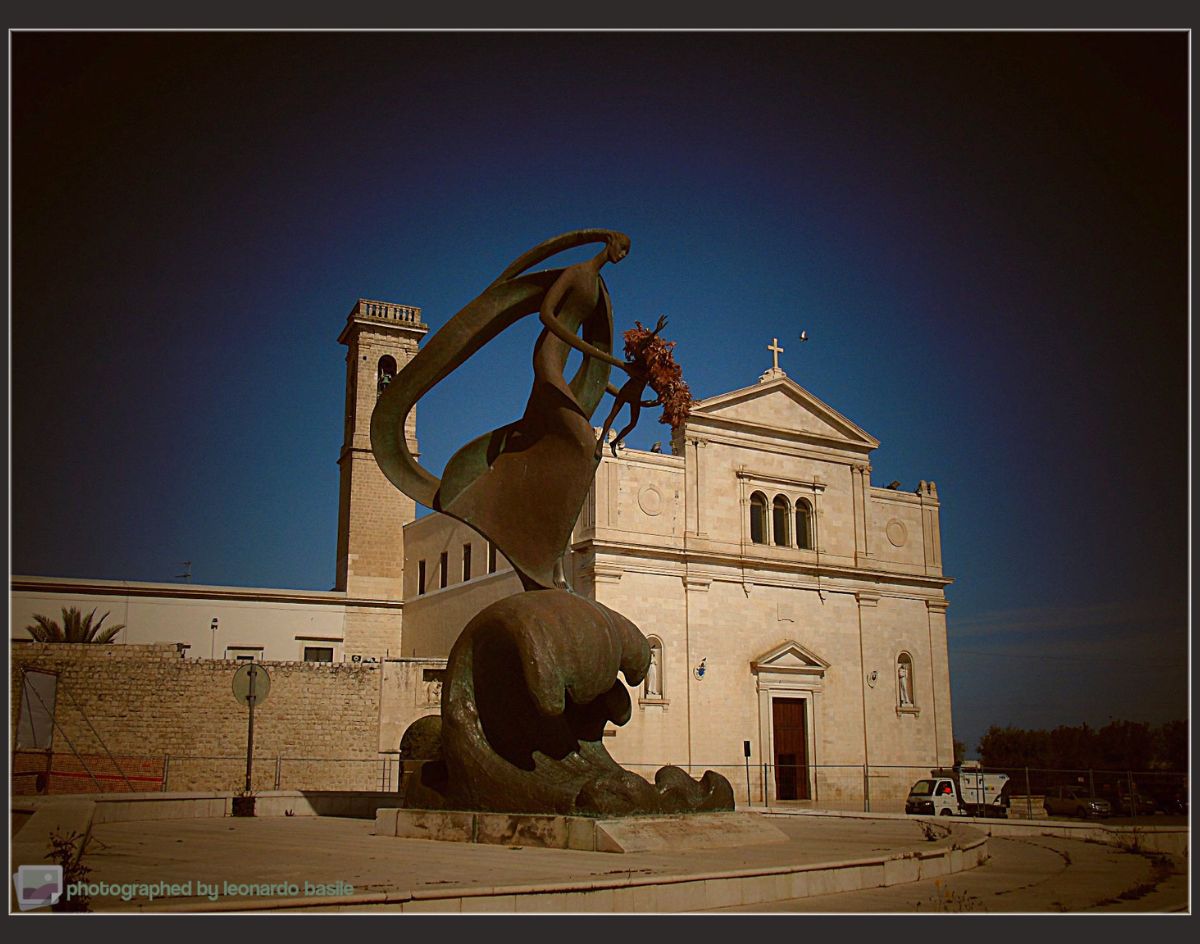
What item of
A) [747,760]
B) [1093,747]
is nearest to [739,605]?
[747,760]

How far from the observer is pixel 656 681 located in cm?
2527

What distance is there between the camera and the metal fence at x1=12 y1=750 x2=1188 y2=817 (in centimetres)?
1964

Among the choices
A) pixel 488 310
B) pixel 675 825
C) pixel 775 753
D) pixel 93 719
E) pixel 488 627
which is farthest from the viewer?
pixel 775 753

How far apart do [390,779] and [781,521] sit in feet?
38.9

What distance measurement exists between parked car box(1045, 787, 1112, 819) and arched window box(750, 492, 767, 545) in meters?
9.55

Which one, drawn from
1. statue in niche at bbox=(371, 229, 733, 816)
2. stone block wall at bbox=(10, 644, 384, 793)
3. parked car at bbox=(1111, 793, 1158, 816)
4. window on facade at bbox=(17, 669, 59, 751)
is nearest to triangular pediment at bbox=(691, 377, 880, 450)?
stone block wall at bbox=(10, 644, 384, 793)

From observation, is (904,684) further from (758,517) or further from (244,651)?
(244,651)

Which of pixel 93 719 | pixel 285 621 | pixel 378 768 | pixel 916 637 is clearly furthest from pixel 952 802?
pixel 285 621

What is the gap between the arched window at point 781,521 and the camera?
2880cm

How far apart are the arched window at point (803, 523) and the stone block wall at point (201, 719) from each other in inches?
450

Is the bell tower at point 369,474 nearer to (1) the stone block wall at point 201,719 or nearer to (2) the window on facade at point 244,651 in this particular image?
(2) the window on facade at point 244,651

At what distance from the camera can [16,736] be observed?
20609 millimetres

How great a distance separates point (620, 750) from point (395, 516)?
14.3m

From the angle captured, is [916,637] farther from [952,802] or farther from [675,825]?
[675,825]
